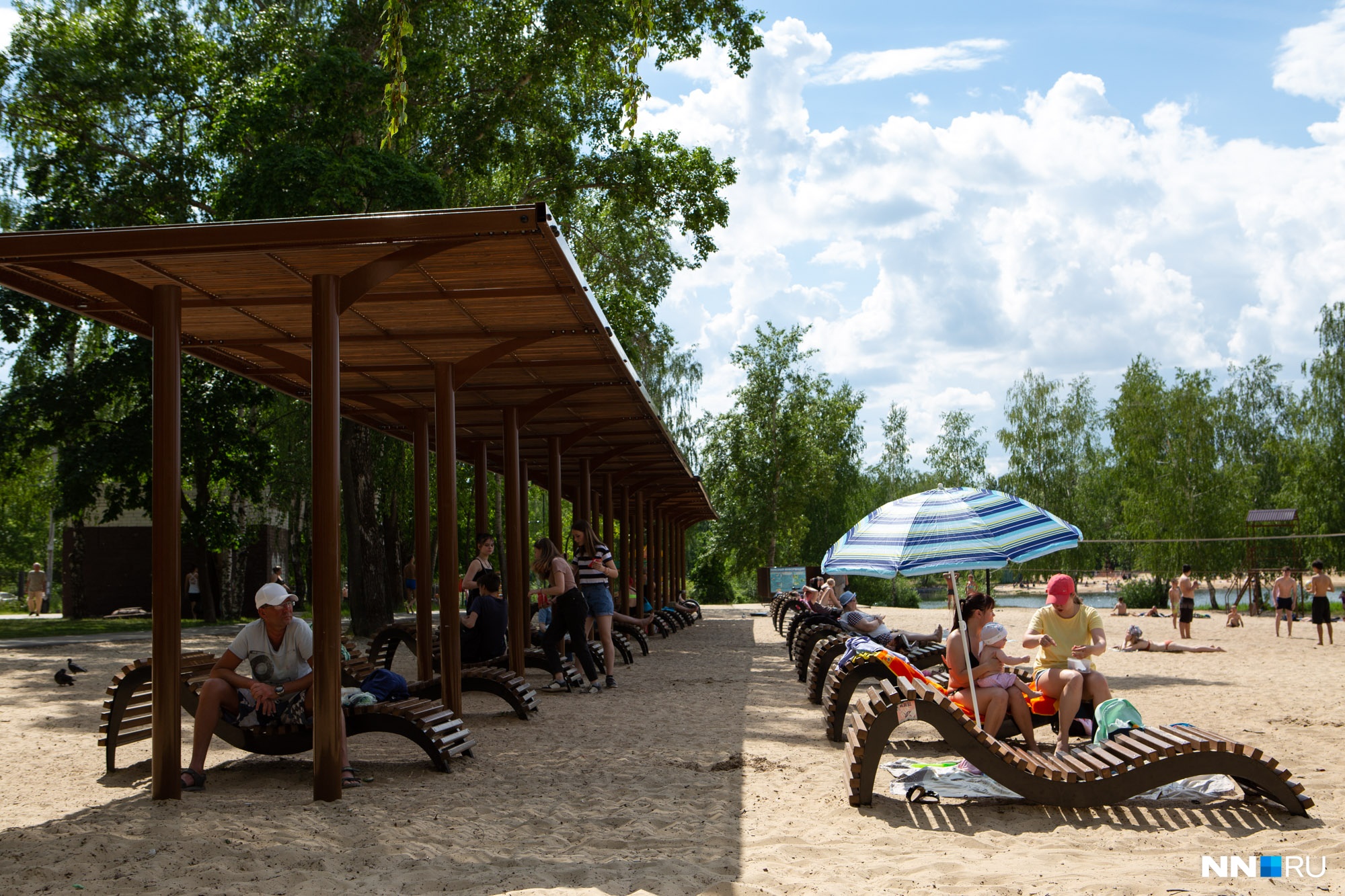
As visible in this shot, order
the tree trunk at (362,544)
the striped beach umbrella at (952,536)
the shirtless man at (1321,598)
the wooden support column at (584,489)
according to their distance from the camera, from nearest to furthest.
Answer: the striped beach umbrella at (952,536) < the wooden support column at (584,489) < the tree trunk at (362,544) < the shirtless man at (1321,598)

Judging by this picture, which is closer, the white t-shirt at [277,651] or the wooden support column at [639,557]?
the white t-shirt at [277,651]

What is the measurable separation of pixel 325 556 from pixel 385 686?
1504 millimetres

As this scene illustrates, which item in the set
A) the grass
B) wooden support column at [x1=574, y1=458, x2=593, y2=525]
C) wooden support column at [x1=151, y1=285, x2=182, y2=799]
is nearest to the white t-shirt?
wooden support column at [x1=151, y1=285, x2=182, y2=799]

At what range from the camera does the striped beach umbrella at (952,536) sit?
7.07 metres

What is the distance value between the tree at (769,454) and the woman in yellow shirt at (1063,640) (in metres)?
39.5

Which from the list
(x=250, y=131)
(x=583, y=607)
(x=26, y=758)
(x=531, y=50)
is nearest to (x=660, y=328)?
(x=531, y=50)

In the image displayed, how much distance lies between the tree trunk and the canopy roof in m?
7.02

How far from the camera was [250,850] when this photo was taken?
4.98 metres

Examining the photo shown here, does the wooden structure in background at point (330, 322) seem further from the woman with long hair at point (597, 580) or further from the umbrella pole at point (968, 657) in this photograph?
the umbrella pole at point (968, 657)

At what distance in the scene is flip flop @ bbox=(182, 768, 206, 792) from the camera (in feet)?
20.7

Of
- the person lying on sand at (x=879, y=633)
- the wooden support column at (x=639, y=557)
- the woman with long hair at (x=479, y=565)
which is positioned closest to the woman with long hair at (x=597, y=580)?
the woman with long hair at (x=479, y=565)

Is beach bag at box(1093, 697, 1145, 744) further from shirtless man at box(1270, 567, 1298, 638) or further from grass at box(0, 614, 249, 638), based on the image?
grass at box(0, 614, 249, 638)

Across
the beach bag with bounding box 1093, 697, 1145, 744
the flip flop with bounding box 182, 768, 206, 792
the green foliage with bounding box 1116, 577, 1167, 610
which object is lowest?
the green foliage with bounding box 1116, 577, 1167, 610

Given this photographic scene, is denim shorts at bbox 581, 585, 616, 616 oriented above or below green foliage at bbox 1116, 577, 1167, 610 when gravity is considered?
above
